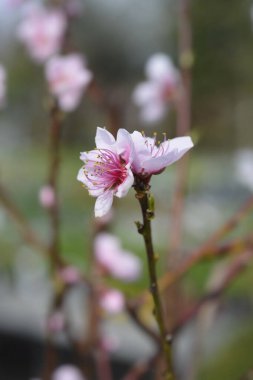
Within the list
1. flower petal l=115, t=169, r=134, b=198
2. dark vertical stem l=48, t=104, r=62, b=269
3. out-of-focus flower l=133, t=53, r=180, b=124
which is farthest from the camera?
out-of-focus flower l=133, t=53, r=180, b=124

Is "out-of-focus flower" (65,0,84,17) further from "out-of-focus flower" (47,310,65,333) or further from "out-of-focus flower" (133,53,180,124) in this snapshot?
"out-of-focus flower" (47,310,65,333)

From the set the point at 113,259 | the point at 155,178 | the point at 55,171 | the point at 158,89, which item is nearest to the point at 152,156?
the point at 55,171

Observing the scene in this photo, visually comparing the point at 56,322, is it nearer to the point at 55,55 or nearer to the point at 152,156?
the point at 152,156

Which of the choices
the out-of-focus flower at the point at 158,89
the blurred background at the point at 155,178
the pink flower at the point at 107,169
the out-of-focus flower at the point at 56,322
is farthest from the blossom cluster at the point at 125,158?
the out-of-focus flower at the point at 158,89

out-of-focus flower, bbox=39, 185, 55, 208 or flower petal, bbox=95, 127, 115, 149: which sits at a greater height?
out-of-focus flower, bbox=39, 185, 55, 208

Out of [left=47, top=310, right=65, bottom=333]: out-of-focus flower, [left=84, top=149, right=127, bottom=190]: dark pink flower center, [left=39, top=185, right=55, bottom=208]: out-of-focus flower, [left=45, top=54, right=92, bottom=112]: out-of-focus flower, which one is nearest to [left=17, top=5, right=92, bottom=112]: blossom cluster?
[left=45, top=54, right=92, bottom=112]: out-of-focus flower

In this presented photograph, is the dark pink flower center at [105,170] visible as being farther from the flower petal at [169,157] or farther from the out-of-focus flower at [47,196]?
the out-of-focus flower at [47,196]

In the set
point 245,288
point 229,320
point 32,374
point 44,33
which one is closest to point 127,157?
point 44,33
